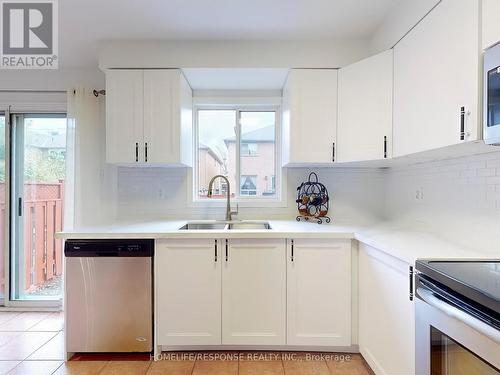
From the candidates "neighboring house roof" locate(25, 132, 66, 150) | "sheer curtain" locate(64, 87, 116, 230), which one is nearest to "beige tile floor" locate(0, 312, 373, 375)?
"sheer curtain" locate(64, 87, 116, 230)

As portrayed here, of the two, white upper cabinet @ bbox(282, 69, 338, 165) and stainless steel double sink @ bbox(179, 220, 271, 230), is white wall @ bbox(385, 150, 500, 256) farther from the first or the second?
stainless steel double sink @ bbox(179, 220, 271, 230)

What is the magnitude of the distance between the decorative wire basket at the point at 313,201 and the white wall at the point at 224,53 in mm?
1033

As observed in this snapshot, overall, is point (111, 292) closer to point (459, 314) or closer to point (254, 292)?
point (254, 292)

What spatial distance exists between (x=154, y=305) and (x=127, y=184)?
1.25m

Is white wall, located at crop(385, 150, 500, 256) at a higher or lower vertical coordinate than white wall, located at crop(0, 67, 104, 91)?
lower

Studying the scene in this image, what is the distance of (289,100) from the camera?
2.45m

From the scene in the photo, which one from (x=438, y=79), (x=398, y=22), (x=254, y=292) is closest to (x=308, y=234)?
(x=254, y=292)

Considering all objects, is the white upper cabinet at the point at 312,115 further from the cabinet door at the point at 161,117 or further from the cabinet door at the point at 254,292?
the cabinet door at the point at 161,117

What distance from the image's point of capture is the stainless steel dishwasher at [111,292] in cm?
208

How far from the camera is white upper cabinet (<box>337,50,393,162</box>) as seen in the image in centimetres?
206

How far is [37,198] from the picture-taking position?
3.00 m

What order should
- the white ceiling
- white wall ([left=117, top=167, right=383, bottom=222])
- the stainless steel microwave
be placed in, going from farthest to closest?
white wall ([left=117, top=167, right=383, bottom=222])
the white ceiling
the stainless steel microwave

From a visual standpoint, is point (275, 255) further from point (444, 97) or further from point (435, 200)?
point (444, 97)

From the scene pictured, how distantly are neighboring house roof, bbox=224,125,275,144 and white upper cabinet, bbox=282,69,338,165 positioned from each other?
614 millimetres
